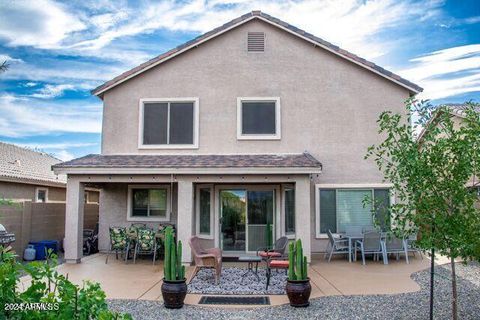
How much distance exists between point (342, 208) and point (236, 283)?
5.75 meters

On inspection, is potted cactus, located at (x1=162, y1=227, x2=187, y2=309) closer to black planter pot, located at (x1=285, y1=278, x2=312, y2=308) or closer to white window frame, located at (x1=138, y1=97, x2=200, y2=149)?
black planter pot, located at (x1=285, y1=278, x2=312, y2=308)

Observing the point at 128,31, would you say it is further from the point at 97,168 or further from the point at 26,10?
the point at 26,10

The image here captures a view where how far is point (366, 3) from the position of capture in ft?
42.3

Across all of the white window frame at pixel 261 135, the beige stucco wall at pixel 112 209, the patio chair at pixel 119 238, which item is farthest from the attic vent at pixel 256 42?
the patio chair at pixel 119 238

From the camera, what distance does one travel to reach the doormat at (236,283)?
9750 mm

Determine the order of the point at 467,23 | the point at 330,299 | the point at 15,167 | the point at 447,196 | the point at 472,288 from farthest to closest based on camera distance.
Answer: the point at 15,167, the point at 467,23, the point at 472,288, the point at 330,299, the point at 447,196

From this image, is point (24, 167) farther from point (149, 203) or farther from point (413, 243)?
point (413, 243)

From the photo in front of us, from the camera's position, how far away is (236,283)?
10.6 meters

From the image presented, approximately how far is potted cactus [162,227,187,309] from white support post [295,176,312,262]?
5.30 m

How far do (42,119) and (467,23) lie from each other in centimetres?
1733

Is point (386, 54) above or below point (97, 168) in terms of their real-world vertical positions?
above

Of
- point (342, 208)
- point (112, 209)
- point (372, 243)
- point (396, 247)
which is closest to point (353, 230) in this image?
point (342, 208)

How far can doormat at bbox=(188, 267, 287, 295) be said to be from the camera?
32.0 feet

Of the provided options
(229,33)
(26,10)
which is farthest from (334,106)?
(26,10)
